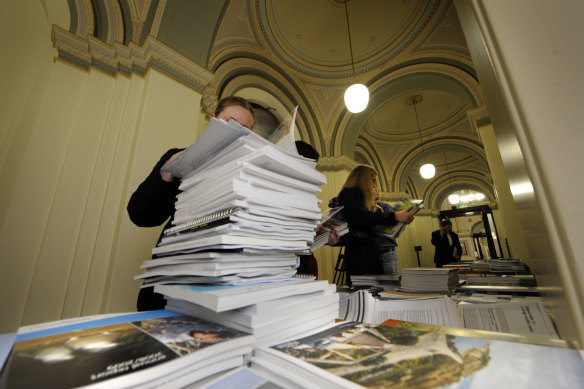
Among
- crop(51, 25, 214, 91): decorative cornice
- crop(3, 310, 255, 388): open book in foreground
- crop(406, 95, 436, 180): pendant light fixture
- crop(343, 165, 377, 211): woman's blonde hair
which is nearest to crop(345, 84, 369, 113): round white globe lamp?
crop(343, 165, 377, 211): woman's blonde hair

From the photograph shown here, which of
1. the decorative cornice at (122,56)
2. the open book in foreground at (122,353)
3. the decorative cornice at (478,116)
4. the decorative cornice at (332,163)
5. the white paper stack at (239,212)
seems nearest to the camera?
the open book in foreground at (122,353)

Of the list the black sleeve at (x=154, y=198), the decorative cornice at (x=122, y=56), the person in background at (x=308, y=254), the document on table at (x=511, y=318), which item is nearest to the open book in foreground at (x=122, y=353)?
the black sleeve at (x=154, y=198)

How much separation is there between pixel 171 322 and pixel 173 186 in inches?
21.0

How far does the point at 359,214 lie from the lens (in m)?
1.73

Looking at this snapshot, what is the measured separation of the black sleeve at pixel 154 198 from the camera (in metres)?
0.81

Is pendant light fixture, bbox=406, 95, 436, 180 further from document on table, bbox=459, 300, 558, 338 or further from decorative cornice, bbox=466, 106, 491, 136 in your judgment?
document on table, bbox=459, 300, 558, 338

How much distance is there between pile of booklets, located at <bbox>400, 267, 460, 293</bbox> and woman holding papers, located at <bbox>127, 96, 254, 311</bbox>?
107cm

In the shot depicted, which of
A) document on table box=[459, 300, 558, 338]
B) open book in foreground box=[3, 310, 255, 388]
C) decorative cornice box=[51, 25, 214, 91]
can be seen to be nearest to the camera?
open book in foreground box=[3, 310, 255, 388]

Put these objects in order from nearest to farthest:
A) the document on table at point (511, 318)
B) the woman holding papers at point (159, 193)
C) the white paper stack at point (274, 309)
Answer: the white paper stack at point (274, 309)
the document on table at point (511, 318)
the woman holding papers at point (159, 193)

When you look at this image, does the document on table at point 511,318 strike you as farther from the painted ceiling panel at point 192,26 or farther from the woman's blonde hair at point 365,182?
the painted ceiling panel at point 192,26

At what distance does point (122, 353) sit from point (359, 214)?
1.61 metres

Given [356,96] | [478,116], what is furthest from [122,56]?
[478,116]

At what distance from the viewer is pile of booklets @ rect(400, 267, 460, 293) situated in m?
1.12

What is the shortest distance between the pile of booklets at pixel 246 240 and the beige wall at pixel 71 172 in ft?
5.35
